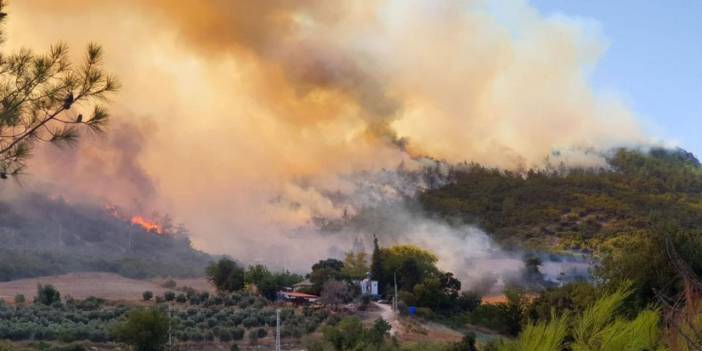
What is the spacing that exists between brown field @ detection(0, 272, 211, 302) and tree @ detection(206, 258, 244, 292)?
2458 millimetres

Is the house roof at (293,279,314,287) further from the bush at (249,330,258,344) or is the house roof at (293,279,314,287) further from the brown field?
the bush at (249,330,258,344)

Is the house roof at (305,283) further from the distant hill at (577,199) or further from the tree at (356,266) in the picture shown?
the distant hill at (577,199)

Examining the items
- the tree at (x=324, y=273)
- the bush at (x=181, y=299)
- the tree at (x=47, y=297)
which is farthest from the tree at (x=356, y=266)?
the tree at (x=47, y=297)

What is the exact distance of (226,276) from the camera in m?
67.9

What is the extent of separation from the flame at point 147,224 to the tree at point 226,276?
34554mm

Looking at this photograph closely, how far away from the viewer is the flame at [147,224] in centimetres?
10275

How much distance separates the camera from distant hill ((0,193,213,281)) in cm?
8419

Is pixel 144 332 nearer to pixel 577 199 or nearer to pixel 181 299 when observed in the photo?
pixel 181 299

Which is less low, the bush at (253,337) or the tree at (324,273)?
the tree at (324,273)

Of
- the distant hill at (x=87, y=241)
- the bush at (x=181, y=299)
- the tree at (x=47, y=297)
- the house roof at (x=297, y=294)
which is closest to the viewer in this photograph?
the tree at (x=47, y=297)

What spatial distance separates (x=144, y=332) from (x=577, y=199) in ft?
249

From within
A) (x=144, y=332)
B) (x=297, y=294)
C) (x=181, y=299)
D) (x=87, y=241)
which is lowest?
(x=144, y=332)

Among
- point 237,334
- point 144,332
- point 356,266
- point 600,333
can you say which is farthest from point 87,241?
point 600,333

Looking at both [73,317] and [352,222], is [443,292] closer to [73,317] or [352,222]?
[73,317]
